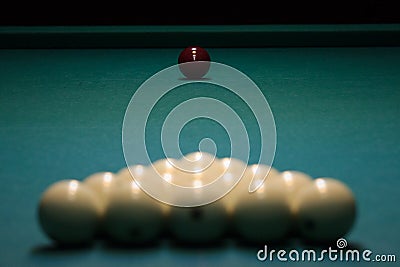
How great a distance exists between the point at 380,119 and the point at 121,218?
1869mm

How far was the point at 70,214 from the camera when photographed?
171cm

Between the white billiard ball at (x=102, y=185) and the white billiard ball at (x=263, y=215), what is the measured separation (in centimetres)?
37

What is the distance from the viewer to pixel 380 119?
124 inches

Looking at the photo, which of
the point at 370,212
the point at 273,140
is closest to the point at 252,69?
the point at 273,140

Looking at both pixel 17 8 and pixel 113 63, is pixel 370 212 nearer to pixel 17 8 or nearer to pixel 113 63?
pixel 113 63

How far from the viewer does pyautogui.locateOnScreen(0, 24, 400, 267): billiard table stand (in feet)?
5.92

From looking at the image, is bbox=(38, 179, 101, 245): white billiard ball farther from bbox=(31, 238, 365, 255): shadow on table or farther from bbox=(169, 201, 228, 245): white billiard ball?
bbox=(169, 201, 228, 245): white billiard ball
